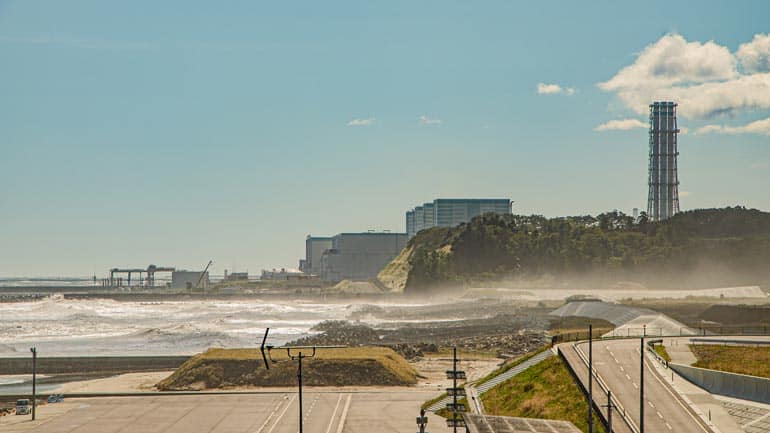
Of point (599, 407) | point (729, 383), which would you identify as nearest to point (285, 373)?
point (599, 407)

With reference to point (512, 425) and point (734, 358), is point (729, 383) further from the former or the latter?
point (512, 425)

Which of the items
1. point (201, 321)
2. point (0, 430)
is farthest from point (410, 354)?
point (201, 321)

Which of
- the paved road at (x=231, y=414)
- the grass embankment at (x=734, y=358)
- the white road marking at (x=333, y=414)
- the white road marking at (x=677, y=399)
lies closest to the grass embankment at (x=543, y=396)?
the paved road at (x=231, y=414)

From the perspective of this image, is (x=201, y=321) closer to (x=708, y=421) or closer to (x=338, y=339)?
(x=338, y=339)

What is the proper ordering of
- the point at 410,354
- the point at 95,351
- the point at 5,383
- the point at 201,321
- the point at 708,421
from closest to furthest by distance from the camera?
1. the point at 708,421
2. the point at 5,383
3. the point at 410,354
4. the point at 95,351
5. the point at 201,321

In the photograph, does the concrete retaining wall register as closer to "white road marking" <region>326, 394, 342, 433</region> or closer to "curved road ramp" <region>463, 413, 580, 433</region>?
"curved road ramp" <region>463, 413, 580, 433</region>

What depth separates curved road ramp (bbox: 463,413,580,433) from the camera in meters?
43.8

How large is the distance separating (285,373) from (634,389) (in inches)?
1487

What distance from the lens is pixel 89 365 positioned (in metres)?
98.2

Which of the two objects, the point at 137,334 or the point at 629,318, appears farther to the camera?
the point at 137,334

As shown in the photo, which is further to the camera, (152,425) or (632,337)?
(632,337)

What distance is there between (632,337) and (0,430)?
180ft

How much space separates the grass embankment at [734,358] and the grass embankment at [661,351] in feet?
7.02

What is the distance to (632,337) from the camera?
8050cm
